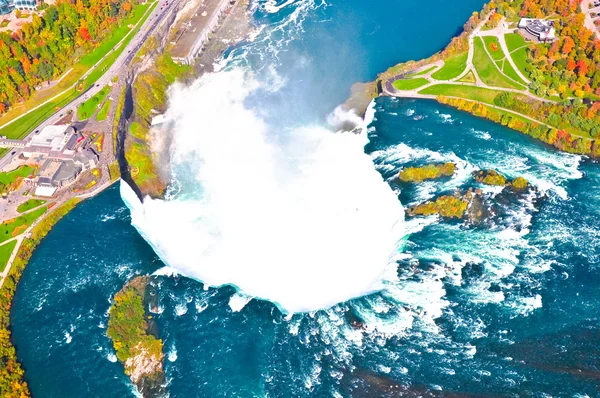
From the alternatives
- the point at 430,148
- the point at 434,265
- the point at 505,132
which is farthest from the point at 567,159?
the point at 434,265

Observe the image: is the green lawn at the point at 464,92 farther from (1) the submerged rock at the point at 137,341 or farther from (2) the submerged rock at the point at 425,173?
(1) the submerged rock at the point at 137,341

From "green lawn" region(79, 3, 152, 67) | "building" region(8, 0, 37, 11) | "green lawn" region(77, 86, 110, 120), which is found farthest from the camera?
"building" region(8, 0, 37, 11)

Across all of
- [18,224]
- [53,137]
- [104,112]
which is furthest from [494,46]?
[18,224]

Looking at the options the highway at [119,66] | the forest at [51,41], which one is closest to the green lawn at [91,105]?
the highway at [119,66]

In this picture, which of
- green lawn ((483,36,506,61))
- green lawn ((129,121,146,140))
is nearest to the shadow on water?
green lawn ((129,121,146,140))

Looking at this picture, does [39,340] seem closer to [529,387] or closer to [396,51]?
[529,387]

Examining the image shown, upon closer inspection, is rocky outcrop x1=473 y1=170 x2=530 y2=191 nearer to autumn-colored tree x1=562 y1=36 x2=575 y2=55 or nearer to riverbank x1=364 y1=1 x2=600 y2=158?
riverbank x1=364 y1=1 x2=600 y2=158
